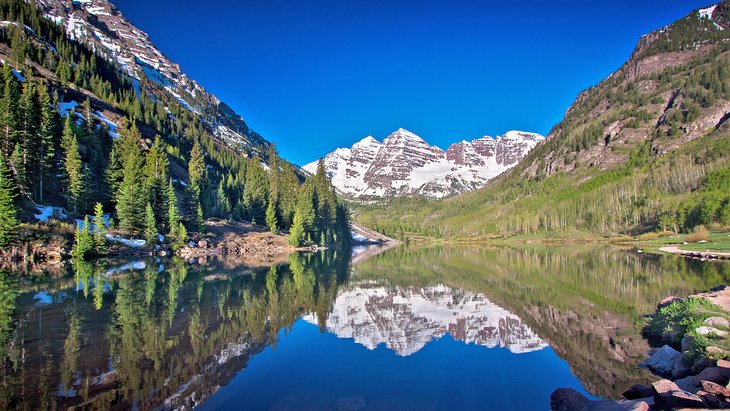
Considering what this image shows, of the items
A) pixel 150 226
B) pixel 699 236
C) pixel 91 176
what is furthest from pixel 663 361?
pixel 699 236

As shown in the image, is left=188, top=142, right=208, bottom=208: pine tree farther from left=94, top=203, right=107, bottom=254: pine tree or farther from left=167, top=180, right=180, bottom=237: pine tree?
left=94, top=203, right=107, bottom=254: pine tree

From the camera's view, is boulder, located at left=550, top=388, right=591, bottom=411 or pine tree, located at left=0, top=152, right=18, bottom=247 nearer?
boulder, located at left=550, top=388, right=591, bottom=411

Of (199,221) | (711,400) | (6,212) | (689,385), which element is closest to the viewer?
(711,400)

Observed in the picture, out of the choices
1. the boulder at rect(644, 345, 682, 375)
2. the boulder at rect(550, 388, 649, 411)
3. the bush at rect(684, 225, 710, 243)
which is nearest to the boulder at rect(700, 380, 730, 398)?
the boulder at rect(550, 388, 649, 411)

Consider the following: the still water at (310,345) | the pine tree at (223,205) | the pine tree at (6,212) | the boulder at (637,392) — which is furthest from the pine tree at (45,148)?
the boulder at (637,392)

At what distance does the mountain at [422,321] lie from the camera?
69.3 ft

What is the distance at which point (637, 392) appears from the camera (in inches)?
502

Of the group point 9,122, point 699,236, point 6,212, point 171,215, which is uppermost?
point 9,122

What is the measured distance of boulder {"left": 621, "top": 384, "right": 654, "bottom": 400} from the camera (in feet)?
40.8

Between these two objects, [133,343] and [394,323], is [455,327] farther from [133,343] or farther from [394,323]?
[133,343]

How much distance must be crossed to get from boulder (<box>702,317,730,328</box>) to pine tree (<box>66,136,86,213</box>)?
80.8 meters

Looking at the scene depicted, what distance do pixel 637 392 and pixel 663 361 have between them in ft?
12.9

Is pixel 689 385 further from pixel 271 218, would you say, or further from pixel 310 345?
pixel 271 218

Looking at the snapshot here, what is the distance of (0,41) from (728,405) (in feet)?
592
